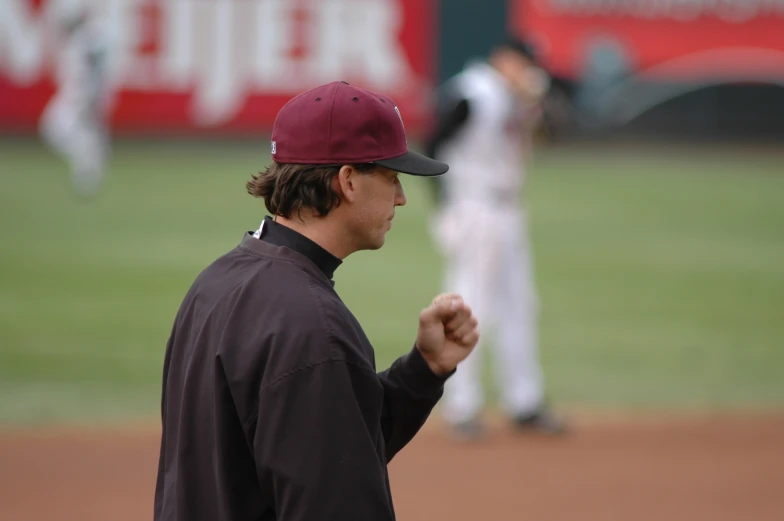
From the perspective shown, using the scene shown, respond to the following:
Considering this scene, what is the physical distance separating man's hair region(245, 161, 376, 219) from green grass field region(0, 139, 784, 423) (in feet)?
17.8

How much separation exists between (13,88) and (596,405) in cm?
1705

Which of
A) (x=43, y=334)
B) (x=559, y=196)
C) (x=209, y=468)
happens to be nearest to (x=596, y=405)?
(x=43, y=334)

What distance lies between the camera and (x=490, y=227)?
22.6 feet

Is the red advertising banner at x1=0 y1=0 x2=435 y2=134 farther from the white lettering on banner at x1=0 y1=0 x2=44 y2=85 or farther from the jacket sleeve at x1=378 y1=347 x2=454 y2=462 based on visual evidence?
the jacket sleeve at x1=378 y1=347 x2=454 y2=462

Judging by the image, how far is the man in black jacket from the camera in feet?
6.84

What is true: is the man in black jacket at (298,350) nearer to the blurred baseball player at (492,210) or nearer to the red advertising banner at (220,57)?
the blurred baseball player at (492,210)

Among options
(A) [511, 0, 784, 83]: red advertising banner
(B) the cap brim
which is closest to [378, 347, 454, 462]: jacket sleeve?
(B) the cap brim

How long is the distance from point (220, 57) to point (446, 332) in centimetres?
2065

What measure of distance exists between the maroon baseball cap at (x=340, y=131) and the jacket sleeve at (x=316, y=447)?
46cm

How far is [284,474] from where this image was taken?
2.07 m

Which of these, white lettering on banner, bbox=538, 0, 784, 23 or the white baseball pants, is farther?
white lettering on banner, bbox=538, 0, 784, 23

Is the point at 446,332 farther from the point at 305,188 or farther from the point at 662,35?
the point at 662,35

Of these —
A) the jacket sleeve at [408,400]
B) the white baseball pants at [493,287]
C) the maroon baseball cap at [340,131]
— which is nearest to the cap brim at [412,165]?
the maroon baseball cap at [340,131]

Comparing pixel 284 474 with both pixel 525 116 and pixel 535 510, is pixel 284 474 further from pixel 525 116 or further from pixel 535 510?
pixel 525 116
